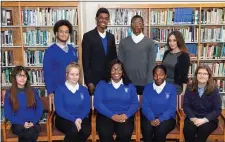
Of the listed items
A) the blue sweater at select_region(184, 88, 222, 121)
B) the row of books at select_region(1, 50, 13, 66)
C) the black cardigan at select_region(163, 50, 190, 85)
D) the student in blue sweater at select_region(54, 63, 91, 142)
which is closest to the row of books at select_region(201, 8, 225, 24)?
the black cardigan at select_region(163, 50, 190, 85)

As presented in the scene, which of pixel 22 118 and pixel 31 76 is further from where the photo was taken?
pixel 31 76

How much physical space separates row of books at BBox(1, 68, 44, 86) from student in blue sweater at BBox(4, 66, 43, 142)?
1871 mm

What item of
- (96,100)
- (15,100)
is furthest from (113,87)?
(15,100)

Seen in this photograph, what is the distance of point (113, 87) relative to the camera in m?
3.53

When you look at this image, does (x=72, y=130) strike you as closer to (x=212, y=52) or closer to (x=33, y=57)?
(x=33, y=57)

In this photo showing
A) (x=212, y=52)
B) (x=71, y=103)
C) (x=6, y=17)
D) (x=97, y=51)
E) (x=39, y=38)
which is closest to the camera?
(x=71, y=103)

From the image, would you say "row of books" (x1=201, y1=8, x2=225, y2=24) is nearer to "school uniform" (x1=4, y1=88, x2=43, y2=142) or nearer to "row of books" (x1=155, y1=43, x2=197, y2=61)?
"row of books" (x1=155, y1=43, x2=197, y2=61)

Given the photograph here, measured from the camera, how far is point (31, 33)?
5094 mm

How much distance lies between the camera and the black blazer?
3.62 metres

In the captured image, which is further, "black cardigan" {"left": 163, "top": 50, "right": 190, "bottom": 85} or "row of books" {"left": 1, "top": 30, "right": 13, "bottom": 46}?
"row of books" {"left": 1, "top": 30, "right": 13, "bottom": 46}

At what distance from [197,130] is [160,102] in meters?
0.50

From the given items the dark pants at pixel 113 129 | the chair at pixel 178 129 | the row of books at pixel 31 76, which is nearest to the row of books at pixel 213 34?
the chair at pixel 178 129

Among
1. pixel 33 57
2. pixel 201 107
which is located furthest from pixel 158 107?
pixel 33 57

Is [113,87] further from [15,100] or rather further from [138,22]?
[15,100]
